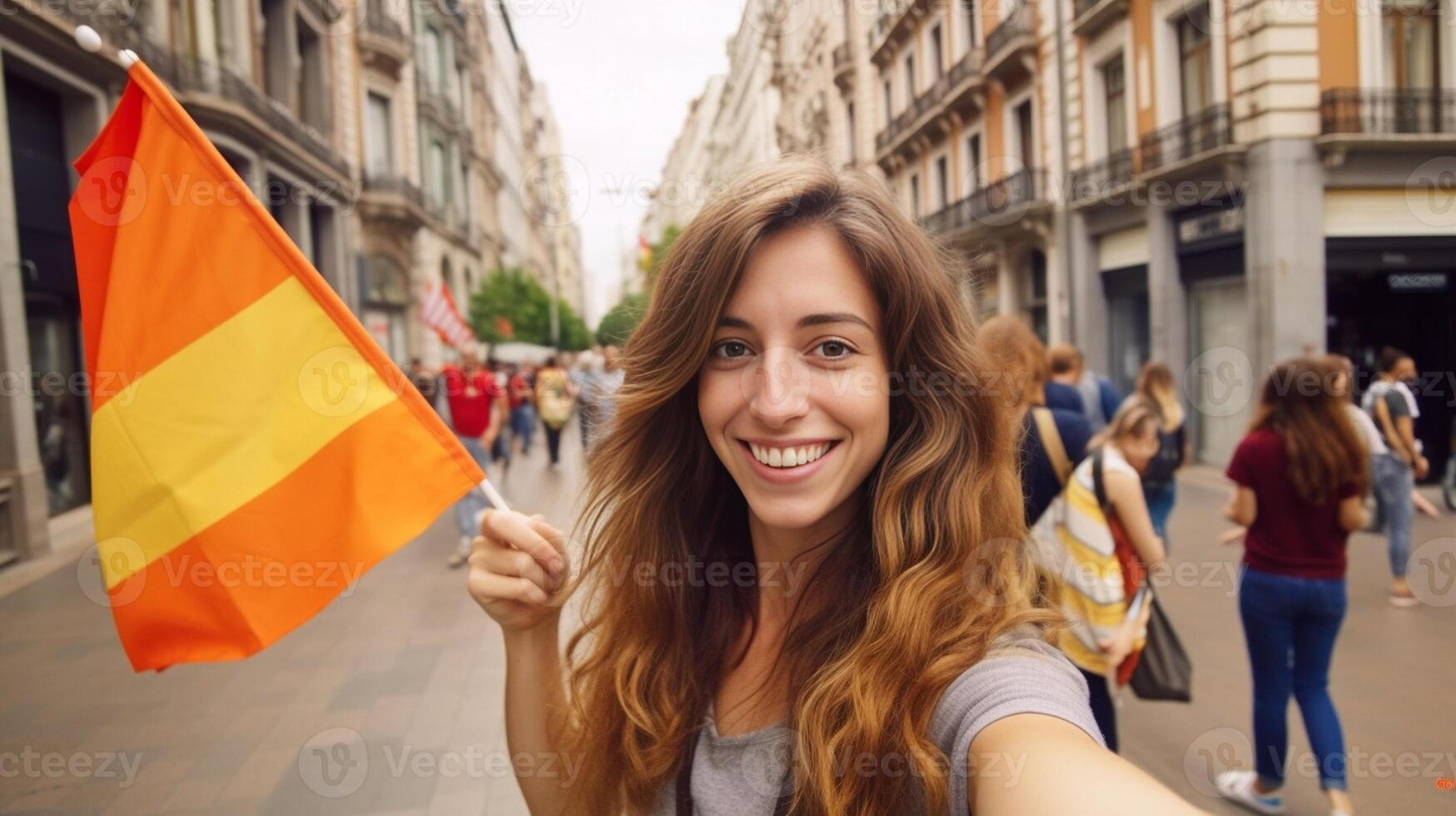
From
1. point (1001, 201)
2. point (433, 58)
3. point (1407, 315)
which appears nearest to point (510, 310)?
point (433, 58)

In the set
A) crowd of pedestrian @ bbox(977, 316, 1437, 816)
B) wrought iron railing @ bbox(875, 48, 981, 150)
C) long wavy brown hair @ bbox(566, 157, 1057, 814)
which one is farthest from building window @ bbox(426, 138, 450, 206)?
long wavy brown hair @ bbox(566, 157, 1057, 814)

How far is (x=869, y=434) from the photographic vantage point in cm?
157

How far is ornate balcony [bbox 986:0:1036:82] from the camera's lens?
62.1 feet

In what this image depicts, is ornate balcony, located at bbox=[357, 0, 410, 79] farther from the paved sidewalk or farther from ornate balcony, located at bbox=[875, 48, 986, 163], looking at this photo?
the paved sidewalk

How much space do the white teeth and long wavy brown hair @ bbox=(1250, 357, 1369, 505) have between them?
9.77 feet

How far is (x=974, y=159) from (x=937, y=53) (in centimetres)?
401

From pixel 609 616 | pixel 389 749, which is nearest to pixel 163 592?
pixel 609 616

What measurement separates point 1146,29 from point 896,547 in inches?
641

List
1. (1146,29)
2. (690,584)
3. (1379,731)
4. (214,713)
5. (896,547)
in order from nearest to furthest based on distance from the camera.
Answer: (896,547) → (690,584) → (1379,731) → (214,713) → (1146,29)

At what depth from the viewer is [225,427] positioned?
1896mm

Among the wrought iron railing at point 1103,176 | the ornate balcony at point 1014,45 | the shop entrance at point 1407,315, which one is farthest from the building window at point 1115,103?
the shop entrance at point 1407,315

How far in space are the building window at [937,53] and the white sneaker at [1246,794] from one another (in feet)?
77.6

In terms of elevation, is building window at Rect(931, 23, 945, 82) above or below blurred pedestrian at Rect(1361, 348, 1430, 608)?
above

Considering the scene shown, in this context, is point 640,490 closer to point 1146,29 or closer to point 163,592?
point 163,592
